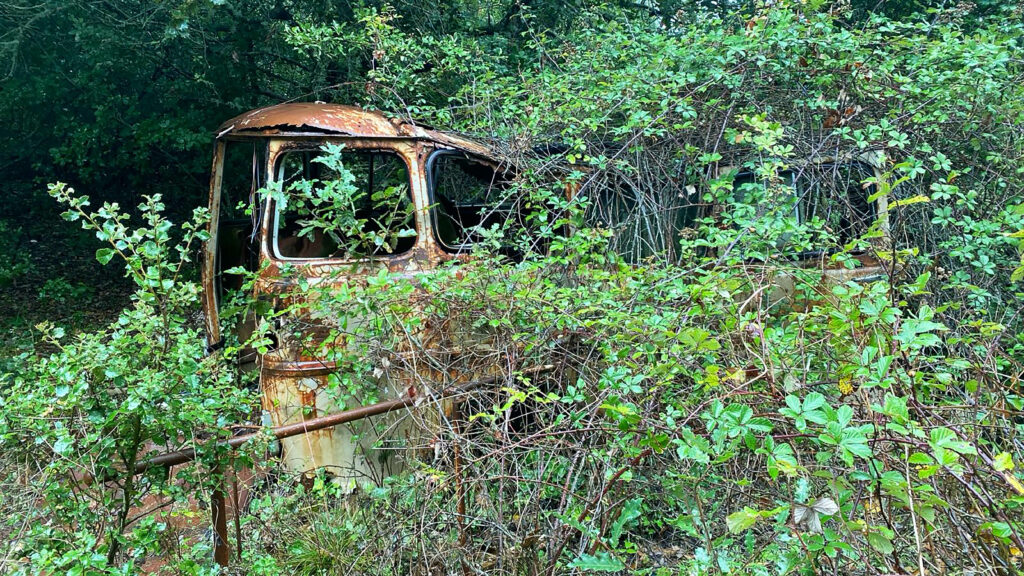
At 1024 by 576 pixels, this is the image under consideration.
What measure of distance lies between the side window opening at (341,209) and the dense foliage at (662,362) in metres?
0.12

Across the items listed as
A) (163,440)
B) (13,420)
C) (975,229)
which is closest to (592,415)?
(163,440)

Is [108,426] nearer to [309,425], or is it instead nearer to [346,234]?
[309,425]

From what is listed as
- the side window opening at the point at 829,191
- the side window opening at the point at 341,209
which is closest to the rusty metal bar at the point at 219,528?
the side window opening at the point at 341,209

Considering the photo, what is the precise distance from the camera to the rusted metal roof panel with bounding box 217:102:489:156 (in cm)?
372

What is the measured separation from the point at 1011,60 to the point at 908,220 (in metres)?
1.32

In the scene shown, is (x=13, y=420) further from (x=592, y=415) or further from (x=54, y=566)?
(x=592, y=415)

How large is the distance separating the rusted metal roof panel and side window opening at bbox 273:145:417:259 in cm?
17

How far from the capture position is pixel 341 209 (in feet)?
9.72

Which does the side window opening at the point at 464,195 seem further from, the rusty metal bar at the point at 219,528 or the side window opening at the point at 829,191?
the rusty metal bar at the point at 219,528

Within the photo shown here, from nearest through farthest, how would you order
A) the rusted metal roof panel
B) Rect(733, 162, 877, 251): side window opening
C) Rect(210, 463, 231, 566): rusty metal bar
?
1. Rect(210, 463, 231, 566): rusty metal bar
2. the rusted metal roof panel
3. Rect(733, 162, 877, 251): side window opening

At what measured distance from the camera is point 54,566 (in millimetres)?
2016

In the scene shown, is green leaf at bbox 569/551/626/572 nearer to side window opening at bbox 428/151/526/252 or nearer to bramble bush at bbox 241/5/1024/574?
bramble bush at bbox 241/5/1024/574

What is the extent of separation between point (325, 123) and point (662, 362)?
2626 millimetres

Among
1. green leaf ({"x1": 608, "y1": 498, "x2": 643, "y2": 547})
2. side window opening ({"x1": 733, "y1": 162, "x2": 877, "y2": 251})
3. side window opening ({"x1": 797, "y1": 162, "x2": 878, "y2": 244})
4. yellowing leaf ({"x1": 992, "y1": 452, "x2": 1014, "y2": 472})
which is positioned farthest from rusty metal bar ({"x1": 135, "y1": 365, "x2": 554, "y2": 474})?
side window opening ({"x1": 797, "y1": 162, "x2": 878, "y2": 244})
